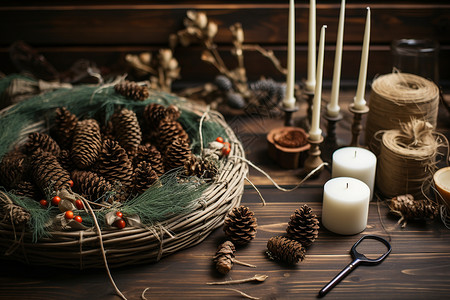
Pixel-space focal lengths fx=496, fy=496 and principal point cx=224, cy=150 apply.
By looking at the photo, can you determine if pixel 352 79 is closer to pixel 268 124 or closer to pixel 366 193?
pixel 268 124

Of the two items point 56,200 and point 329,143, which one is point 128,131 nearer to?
point 56,200

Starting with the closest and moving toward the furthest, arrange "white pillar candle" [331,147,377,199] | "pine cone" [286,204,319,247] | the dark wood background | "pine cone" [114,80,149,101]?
"pine cone" [286,204,319,247], "white pillar candle" [331,147,377,199], "pine cone" [114,80,149,101], the dark wood background

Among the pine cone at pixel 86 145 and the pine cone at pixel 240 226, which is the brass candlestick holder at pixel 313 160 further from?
the pine cone at pixel 86 145

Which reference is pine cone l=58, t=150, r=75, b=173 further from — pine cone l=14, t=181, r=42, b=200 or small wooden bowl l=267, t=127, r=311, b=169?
small wooden bowl l=267, t=127, r=311, b=169

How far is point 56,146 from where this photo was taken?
1177 mm

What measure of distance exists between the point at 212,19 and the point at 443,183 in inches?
36.4

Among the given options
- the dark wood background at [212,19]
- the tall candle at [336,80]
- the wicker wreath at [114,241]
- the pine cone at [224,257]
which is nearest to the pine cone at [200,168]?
the wicker wreath at [114,241]

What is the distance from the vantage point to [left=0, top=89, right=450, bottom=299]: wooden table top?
36.6 inches

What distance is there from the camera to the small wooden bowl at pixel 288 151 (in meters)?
1.26

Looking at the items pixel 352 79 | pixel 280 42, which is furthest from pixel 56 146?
pixel 352 79

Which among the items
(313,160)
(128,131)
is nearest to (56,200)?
(128,131)

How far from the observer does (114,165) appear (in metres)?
1.09

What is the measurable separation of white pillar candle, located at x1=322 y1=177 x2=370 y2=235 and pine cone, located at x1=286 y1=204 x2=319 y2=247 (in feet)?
0.16

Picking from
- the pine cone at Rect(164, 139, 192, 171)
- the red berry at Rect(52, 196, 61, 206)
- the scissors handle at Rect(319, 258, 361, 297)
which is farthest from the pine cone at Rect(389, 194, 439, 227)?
the red berry at Rect(52, 196, 61, 206)
